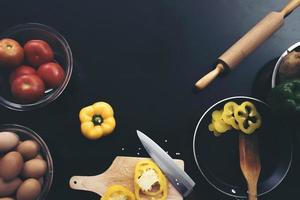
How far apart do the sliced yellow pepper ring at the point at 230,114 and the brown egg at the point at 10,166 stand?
51 cm

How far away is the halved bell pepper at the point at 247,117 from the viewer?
1070 mm

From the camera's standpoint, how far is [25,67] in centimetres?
109

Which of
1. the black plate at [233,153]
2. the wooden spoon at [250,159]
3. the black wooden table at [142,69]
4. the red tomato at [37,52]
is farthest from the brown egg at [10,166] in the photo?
the wooden spoon at [250,159]

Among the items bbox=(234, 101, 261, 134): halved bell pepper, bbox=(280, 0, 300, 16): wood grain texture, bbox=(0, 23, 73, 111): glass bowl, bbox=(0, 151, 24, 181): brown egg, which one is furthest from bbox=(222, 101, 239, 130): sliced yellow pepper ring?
bbox=(0, 151, 24, 181): brown egg

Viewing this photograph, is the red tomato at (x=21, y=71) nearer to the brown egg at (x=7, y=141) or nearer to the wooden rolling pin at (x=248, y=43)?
the brown egg at (x=7, y=141)

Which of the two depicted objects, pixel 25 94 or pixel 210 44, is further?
pixel 210 44

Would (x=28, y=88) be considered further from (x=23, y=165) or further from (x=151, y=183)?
(x=151, y=183)

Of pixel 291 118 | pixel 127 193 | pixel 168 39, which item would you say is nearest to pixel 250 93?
pixel 291 118

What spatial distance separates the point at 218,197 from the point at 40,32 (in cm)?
64

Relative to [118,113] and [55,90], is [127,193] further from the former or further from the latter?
[55,90]

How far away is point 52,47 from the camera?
113cm

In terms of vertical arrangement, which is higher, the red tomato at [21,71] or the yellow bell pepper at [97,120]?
the red tomato at [21,71]

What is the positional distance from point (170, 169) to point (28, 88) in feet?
1.35

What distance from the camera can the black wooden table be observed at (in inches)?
44.3
